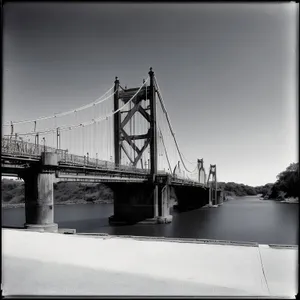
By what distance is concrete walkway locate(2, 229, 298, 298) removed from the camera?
310 cm

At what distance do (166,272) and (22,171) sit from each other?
34.0 ft

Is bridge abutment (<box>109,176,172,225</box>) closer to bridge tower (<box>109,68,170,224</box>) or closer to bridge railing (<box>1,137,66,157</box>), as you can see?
bridge tower (<box>109,68,170,224</box>)

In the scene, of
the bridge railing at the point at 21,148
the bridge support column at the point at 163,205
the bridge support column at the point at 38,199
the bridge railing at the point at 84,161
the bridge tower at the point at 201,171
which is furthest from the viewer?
the bridge tower at the point at 201,171

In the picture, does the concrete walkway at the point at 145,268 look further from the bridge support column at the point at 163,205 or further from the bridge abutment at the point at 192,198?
the bridge abutment at the point at 192,198

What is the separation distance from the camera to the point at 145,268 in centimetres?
363

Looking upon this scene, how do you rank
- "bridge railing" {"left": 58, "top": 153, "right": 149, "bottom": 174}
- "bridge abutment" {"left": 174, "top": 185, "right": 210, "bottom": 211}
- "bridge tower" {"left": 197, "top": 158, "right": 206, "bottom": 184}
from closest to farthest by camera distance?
"bridge railing" {"left": 58, "top": 153, "right": 149, "bottom": 174}
"bridge abutment" {"left": 174, "top": 185, "right": 210, "bottom": 211}
"bridge tower" {"left": 197, "top": 158, "right": 206, "bottom": 184}

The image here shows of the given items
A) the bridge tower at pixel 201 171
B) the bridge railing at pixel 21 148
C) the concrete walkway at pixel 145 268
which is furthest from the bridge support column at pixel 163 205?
the bridge tower at pixel 201 171

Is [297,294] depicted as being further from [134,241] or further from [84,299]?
[134,241]

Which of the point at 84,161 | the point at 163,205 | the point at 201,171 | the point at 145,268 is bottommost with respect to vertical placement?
the point at 163,205

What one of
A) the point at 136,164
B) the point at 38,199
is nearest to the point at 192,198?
the point at 136,164

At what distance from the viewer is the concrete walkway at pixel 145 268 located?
10.2ft

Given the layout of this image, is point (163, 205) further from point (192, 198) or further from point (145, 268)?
point (192, 198)

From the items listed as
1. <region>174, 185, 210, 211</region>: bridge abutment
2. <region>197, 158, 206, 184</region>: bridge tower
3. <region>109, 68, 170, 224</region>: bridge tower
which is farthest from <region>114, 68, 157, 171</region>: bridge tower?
<region>197, 158, 206, 184</region>: bridge tower

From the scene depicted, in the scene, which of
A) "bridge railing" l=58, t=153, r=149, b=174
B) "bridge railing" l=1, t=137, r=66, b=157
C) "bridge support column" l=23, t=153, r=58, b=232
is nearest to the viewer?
"bridge railing" l=1, t=137, r=66, b=157
